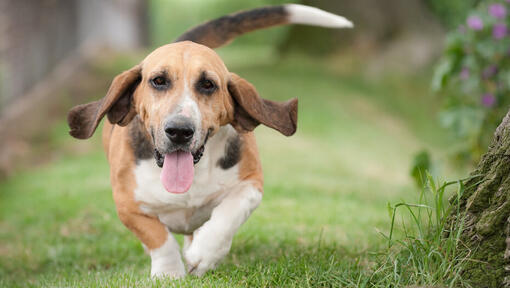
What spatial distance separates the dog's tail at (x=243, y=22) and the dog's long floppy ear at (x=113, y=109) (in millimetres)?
1051

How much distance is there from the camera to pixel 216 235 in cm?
386

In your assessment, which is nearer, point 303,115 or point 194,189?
point 194,189

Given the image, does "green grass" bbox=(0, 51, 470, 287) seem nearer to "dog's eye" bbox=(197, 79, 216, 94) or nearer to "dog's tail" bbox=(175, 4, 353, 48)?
"dog's eye" bbox=(197, 79, 216, 94)

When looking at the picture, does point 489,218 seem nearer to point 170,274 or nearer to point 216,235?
point 216,235

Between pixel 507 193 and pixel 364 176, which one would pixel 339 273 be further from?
pixel 364 176

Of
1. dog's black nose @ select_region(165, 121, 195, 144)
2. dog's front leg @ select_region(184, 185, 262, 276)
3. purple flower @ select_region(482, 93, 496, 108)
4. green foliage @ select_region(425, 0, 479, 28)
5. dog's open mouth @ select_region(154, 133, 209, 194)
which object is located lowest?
dog's front leg @ select_region(184, 185, 262, 276)

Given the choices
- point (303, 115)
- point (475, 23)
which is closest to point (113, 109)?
point (475, 23)

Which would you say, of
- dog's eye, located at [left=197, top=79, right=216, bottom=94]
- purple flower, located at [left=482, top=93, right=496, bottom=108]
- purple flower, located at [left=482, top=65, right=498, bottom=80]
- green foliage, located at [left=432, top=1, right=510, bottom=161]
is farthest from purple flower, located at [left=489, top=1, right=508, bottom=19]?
dog's eye, located at [left=197, top=79, right=216, bottom=94]

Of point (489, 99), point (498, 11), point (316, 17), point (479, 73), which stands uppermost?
point (498, 11)

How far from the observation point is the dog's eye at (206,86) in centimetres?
380

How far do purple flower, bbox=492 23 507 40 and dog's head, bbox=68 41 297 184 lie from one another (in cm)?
468

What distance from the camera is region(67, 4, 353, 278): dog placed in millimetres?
3740

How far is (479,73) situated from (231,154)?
16.7ft

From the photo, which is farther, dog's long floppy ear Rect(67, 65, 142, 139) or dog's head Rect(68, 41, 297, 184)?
dog's long floppy ear Rect(67, 65, 142, 139)
